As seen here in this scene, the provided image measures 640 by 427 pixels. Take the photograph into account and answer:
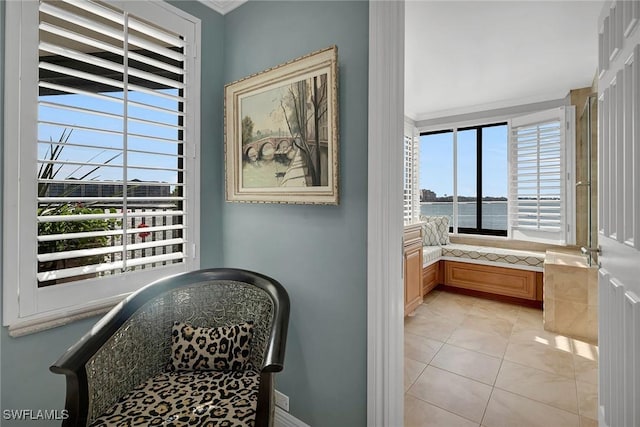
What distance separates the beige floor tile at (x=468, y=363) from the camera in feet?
7.82

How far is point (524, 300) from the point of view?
13.2ft

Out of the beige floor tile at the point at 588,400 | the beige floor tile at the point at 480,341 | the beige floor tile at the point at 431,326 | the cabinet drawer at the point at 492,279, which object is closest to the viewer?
the beige floor tile at the point at 588,400

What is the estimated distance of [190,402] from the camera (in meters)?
1.27

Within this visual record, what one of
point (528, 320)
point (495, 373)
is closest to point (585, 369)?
point (495, 373)

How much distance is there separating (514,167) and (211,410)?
4639mm

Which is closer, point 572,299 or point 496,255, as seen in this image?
point 572,299

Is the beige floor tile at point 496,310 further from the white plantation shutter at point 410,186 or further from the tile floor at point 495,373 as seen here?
the white plantation shutter at point 410,186

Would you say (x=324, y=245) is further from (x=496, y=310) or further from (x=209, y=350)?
(x=496, y=310)

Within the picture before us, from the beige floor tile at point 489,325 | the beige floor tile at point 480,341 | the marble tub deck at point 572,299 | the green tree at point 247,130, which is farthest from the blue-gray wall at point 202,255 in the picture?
the marble tub deck at point 572,299

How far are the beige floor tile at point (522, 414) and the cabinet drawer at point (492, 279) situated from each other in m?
2.25

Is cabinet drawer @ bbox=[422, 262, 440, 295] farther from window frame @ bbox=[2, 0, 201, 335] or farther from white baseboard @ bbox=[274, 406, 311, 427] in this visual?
window frame @ bbox=[2, 0, 201, 335]

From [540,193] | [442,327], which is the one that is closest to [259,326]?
[442,327]

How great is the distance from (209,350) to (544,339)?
3.10 m

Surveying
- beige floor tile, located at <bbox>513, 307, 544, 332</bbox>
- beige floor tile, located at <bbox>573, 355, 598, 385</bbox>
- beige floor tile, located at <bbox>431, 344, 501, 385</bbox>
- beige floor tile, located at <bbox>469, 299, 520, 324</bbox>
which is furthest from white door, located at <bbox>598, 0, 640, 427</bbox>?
beige floor tile, located at <bbox>469, 299, 520, 324</bbox>
